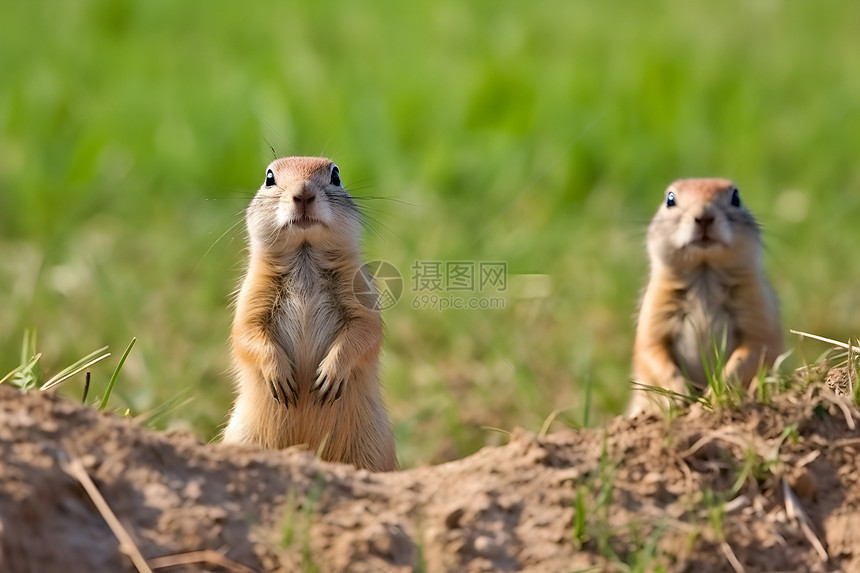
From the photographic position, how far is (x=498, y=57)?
12414 mm

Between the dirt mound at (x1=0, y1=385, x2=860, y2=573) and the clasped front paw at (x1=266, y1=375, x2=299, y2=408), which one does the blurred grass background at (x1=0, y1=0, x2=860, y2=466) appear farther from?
the dirt mound at (x1=0, y1=385, x2=860, y2=573)

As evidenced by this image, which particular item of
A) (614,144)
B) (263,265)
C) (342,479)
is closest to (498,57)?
(614,144)

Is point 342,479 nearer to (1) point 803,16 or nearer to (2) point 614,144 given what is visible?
(2) point 614,144

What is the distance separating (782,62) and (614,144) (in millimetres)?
3492

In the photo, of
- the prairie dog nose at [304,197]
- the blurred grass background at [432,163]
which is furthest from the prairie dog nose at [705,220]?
the prairie dog nose at [304,197]

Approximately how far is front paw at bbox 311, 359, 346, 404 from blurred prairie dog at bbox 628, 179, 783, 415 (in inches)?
61.0

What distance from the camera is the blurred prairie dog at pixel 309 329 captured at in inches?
190

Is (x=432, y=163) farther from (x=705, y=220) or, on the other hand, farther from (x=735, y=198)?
(x=705, y=220)

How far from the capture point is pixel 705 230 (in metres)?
5.52

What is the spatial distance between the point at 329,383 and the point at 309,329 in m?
0.36

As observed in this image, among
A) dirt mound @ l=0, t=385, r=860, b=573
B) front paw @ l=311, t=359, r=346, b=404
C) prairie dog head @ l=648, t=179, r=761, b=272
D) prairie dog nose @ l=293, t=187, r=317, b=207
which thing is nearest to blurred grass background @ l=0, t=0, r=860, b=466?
prairie dog head @ l=648, t=179, r=761, b=272

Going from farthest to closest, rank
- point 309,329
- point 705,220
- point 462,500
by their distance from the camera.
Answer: point 705,220, point 309,329, point 462,500

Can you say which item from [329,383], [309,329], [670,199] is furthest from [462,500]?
[670,199]

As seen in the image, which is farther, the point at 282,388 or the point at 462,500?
the point at 282,388
